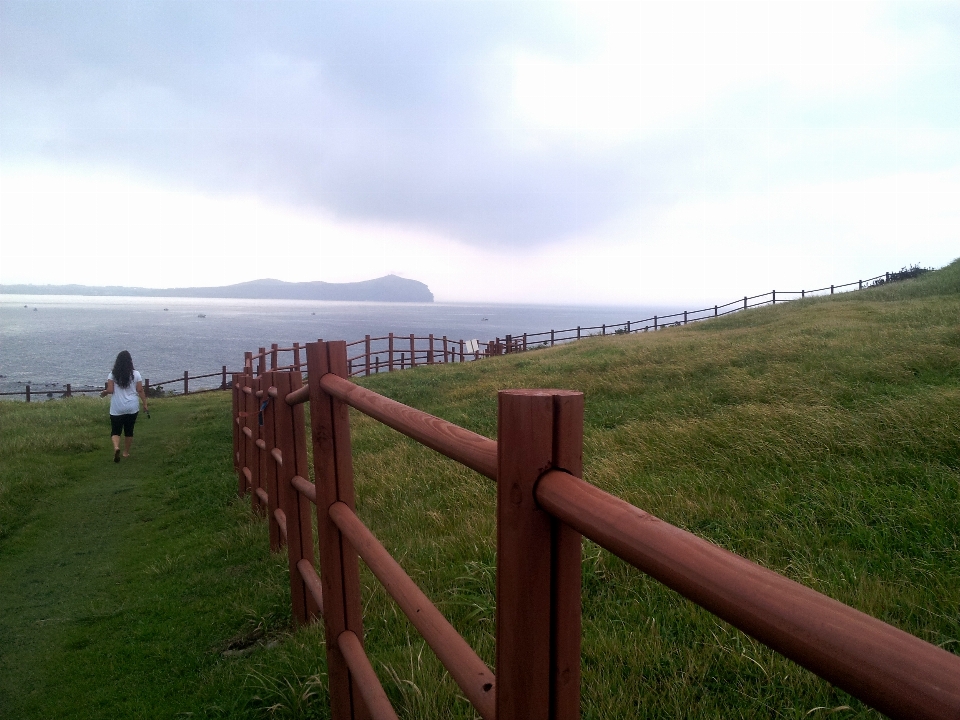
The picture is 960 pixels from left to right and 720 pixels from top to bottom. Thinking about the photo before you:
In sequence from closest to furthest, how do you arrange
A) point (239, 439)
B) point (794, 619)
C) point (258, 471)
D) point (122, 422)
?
point (794, 619)
point (258, 471)
point (239, 439)
point (122, 422)

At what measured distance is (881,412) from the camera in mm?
5605

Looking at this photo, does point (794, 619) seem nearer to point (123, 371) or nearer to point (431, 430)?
point (431, 430)

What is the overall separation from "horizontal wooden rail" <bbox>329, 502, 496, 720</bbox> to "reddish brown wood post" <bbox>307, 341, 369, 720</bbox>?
0.30 metres

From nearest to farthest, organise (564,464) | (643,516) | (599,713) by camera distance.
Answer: (643,516) → (564,464) → (599,713)

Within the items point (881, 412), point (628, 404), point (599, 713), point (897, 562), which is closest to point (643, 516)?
point (599, 713)

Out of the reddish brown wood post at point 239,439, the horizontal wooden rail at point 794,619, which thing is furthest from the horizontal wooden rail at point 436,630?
the reddish brown wood post at point 239,439

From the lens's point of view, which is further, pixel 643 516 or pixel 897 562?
pixel 897 562

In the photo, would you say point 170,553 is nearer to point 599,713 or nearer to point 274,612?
point 274,612

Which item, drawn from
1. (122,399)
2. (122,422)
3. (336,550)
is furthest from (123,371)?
(336,550)

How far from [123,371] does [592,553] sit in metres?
8.38

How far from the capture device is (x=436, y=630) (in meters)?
1.75

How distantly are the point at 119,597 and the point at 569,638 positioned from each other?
485 cm

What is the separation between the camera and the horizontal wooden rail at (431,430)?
56.2 inches

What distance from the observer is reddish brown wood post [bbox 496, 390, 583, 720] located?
1172 millimetres
